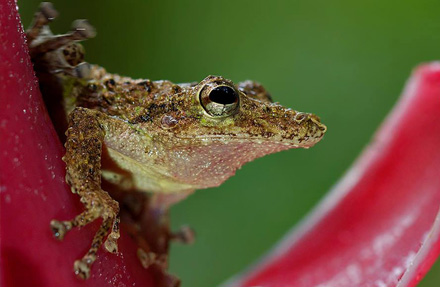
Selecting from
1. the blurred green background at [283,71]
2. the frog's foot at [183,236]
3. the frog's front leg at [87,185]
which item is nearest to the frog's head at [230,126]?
the frog's front leg at [87,185]

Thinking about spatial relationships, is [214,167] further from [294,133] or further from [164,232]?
[164,232]

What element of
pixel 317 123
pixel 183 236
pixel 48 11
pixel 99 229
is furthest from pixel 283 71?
pixel 99 229

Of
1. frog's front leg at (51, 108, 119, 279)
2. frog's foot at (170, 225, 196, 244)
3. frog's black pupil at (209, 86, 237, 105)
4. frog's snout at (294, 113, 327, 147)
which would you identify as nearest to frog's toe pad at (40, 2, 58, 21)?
frog's front leg at (51, 108, 119, 279)

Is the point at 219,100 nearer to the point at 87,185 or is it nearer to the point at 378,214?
the point at 87,185

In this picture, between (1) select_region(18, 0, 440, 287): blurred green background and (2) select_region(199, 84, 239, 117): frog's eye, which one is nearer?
(2) select_region(199, 84, 239, 117): frog's eye

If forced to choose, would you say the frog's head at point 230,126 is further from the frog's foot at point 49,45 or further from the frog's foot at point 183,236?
the frog's foot at point 183,236

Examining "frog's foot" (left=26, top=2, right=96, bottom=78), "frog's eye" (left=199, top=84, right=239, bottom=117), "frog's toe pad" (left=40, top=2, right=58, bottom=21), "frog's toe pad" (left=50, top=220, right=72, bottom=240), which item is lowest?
"frog's toe pad" (left=50, top=220, right=72, bottom=240)

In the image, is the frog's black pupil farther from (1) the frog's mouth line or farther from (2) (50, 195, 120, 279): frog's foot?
(2) (50, 195, 120, 279): frog's foot

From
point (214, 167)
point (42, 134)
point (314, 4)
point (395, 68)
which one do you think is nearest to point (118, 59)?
point (314, 4)
